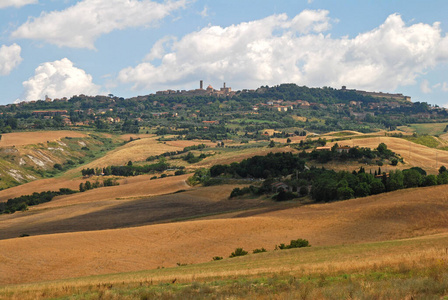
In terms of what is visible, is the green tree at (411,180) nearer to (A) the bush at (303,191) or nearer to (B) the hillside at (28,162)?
(A) the bush at (303,191)

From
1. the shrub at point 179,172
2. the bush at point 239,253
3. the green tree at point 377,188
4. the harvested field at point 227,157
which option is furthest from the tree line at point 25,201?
the bush at point 239,253

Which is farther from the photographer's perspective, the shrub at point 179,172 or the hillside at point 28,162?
the hillside at point 28,162

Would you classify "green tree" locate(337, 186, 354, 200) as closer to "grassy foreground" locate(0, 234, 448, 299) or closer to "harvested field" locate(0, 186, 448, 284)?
"harvested field" locate(0, 186, 448, 284)

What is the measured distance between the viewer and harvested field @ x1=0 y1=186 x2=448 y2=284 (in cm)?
4403

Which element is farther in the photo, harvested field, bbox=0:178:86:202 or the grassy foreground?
harvested field, bbox=0:178:86:202

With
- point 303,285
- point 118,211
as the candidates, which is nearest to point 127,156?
point 118,211

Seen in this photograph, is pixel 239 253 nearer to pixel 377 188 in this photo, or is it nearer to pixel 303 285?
pixel 303 285

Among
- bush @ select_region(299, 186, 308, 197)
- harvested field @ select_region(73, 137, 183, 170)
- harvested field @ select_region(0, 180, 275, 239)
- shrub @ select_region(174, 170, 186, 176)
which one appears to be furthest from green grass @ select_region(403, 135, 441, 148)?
bush @ select_region(299, 186, 308, 197)

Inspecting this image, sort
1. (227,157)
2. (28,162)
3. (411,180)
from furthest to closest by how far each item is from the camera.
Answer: (28,162) < (227,157) < (411,180)

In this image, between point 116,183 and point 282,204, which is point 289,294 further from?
point 116,183

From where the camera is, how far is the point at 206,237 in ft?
178

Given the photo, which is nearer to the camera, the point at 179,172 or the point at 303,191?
the point at 303,191

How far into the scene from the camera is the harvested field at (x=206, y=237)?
1734 inches

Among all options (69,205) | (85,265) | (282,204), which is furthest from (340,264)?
(69,205)
